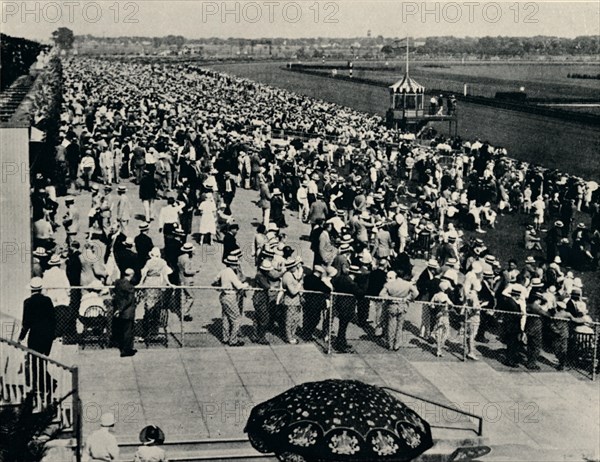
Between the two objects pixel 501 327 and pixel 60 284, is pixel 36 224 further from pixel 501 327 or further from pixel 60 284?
pixel 501 327

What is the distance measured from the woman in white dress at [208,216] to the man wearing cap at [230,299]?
5539mm

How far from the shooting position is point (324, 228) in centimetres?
1834

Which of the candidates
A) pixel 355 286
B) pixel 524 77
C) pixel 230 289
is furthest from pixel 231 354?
pixel 524 77

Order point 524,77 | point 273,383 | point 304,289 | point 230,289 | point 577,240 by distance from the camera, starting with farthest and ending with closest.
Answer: point 524,77, point 577,240, point 304,289, point 230,289, point 273,383

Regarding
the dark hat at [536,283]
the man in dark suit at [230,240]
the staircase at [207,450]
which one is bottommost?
the staircase at [207,450]

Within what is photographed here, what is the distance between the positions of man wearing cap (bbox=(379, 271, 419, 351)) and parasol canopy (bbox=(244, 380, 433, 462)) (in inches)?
237

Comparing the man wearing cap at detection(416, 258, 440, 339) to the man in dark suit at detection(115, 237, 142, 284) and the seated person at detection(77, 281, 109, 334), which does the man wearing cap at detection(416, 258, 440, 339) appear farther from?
the seated person at detection(77, 281, 109, 334)

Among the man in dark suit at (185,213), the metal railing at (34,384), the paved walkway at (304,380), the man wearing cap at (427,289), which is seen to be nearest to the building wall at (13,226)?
the paved walkway at (304,380)

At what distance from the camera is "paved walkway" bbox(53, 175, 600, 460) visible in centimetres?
1128

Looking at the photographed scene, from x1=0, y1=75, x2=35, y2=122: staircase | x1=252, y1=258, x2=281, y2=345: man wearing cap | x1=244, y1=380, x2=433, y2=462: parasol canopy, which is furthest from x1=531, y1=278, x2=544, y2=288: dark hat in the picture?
x1=0, y1=75, x2=35, y2=122: staircase

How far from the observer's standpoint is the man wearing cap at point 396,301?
14.2 meters

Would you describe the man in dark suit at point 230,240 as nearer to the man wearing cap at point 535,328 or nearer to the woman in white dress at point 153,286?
the woman in white dress at point 153,286

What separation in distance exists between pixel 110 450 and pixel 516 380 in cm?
711

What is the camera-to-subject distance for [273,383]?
12.6m
